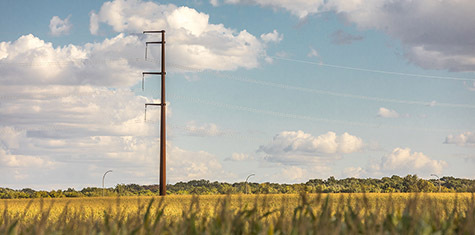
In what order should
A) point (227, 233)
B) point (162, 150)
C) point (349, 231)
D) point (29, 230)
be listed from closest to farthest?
point (227, 233) → point (349, 231) → point (29, 230) → point (162, 150)

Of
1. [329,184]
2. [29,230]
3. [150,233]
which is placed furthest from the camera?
[329,184]

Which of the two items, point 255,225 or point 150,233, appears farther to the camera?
point 255,225

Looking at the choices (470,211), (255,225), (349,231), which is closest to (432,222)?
(470,211)

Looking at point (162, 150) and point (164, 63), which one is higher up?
point (164, 63)

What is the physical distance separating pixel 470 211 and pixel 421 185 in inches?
1397

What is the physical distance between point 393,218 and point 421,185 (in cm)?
3614

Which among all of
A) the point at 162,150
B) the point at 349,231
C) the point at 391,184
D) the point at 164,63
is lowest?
the point at 349,231

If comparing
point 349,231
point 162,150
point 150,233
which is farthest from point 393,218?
point 162,150

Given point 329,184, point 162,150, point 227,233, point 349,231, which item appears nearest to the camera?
point 227,233

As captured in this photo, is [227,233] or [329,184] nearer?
[227,233]

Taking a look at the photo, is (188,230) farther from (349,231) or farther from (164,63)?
(164,63)

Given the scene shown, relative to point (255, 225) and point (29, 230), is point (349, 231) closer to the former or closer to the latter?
point (255, 225)

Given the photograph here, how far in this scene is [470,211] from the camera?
605 cm

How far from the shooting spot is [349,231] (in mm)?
5594
